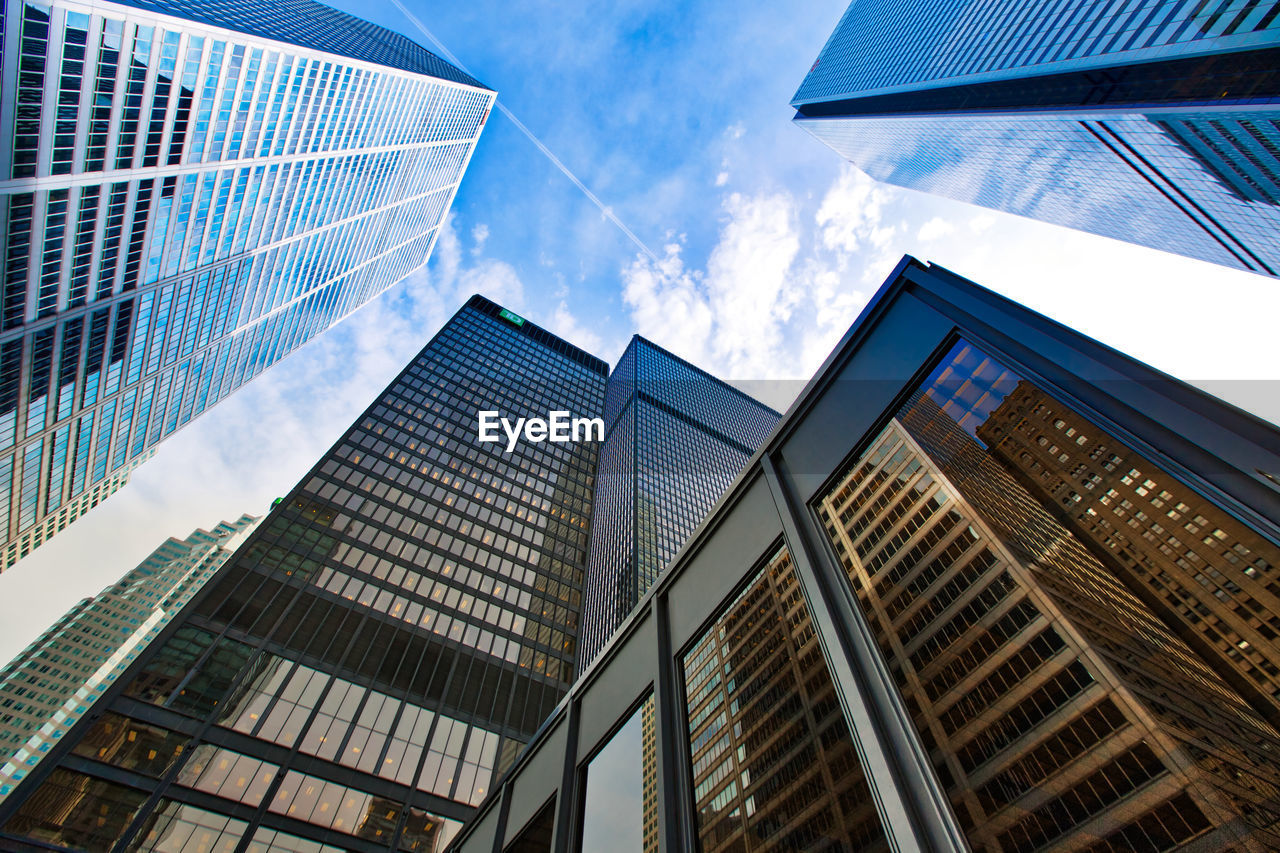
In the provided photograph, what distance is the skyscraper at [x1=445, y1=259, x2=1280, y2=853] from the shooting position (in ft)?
12.5

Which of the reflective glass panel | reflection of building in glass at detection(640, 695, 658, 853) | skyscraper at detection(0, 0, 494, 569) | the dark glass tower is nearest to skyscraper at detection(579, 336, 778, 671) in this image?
the dark glass tower

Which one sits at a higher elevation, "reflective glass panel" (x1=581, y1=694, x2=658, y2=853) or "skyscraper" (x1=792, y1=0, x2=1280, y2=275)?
"skyscraper" (x1=792, y1=0, x2=1280, y2=275)

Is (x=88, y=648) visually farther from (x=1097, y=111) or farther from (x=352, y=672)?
(x=1097, y=111)

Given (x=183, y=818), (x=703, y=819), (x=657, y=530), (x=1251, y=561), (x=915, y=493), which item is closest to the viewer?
(x=1251, y=561)

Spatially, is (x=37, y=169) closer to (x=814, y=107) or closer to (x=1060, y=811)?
(x=1060, y=811)

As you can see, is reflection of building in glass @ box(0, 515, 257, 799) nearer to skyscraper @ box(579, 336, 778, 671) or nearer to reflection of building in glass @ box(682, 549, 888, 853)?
skyscraper @ box(579, 336, 778, 671)

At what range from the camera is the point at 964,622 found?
5277 millimetres

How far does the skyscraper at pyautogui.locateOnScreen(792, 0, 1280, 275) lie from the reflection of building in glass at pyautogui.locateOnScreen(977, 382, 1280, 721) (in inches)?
2305

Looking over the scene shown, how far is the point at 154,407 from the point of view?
97750 millimetres

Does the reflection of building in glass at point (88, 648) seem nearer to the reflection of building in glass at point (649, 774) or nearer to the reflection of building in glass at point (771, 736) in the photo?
the reflection of building in glass at point (649, 774)

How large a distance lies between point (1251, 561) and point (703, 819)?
6029mm

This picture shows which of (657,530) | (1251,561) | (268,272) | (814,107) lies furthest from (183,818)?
(814,107)

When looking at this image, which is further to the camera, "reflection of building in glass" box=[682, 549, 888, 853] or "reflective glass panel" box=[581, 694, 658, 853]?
"reflective glass panel" box=[581, 694, 658, 853]

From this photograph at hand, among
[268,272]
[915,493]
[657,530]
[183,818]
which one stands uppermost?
→ [268,272]
